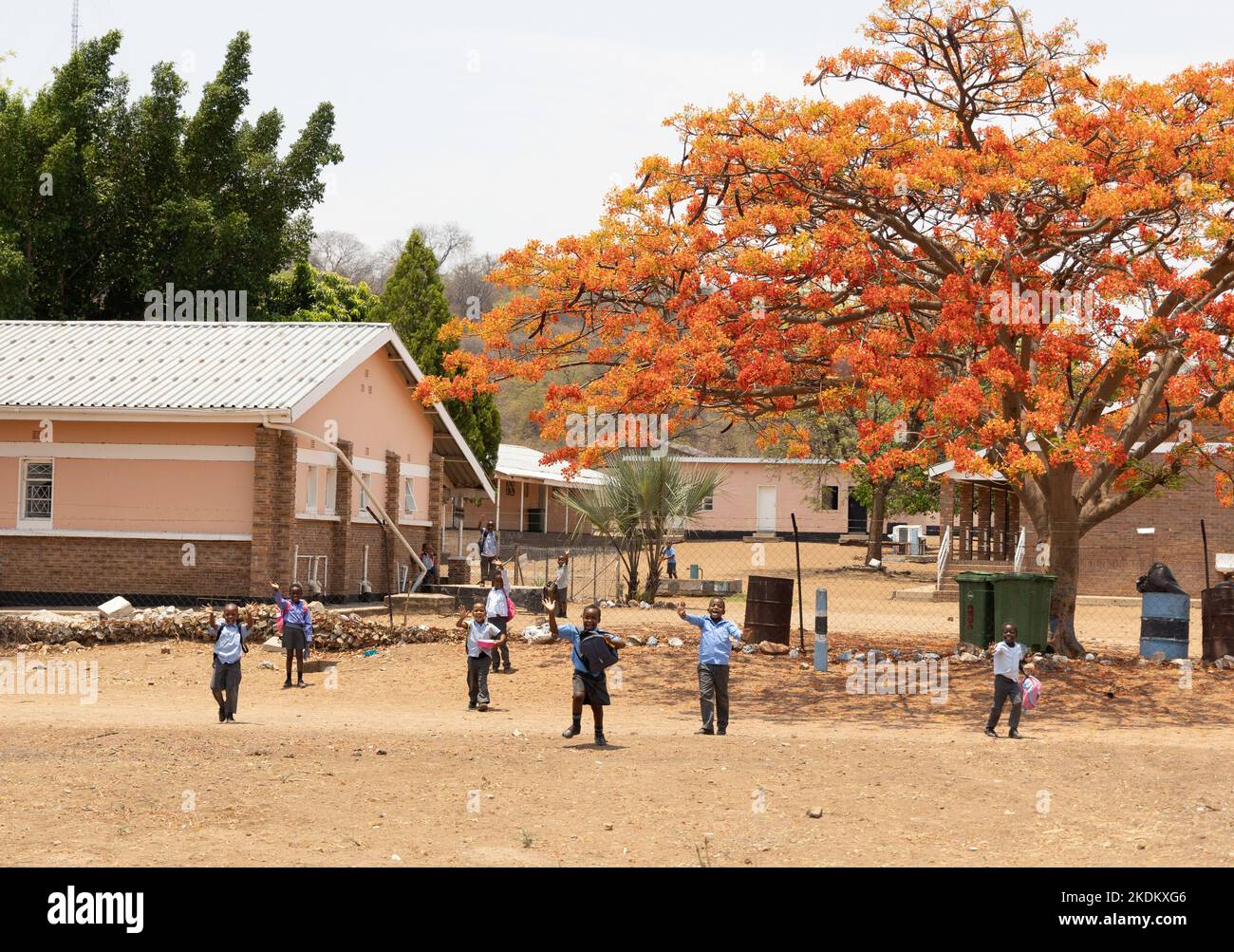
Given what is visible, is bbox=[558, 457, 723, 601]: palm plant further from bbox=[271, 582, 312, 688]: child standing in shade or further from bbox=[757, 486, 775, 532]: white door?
bbox=[757, 486, 775, 532]: white door

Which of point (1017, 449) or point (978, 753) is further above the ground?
point (1017, 449)

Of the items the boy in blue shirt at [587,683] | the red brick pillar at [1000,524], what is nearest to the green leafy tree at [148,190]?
the red brick pillar at [1000,524]

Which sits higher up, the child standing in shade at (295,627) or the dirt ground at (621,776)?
the child standing in shade at (295,627)

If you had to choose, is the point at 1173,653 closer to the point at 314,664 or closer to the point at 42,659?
the point at 314,664

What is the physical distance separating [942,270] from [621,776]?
10.9 meters

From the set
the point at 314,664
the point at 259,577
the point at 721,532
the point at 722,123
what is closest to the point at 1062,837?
the point at 722,123

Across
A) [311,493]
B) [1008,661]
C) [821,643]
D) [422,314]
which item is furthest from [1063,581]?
[422,314]

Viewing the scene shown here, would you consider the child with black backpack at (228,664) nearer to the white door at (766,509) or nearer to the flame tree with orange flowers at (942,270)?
the flame tree with orange flowers at (942,270)

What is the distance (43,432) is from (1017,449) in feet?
59.2

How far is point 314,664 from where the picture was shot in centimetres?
2081

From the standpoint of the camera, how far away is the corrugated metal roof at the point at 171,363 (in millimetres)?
26173

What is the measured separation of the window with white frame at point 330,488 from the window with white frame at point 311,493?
494 millimetres

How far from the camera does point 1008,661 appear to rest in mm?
14875

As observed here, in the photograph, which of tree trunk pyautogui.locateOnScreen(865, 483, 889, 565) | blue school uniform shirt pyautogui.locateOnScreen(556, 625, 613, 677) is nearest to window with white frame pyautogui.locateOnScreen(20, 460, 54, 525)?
blue school uniform shirt pyautogui.locateOnScreen(556, 625, 613, 677)
